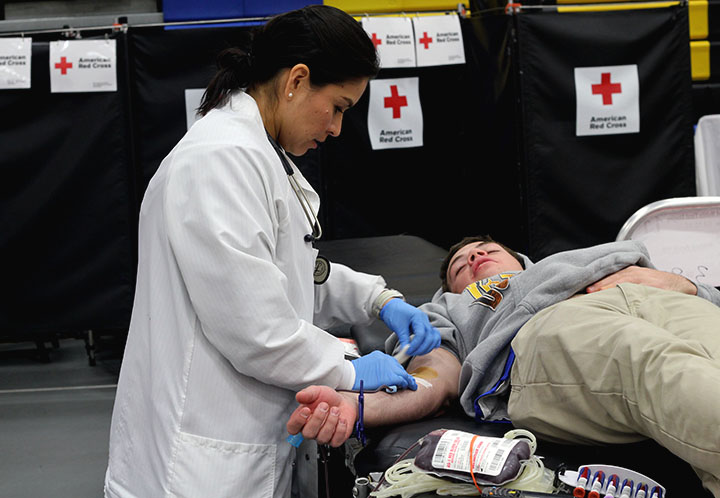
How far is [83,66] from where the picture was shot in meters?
3.25

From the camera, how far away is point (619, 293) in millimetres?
1644

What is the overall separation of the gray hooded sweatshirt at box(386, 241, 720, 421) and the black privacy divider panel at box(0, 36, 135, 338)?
6.22ft

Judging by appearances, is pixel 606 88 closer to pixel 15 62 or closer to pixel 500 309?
pixel 500 309

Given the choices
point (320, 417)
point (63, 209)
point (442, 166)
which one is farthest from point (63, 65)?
point (320, 417)

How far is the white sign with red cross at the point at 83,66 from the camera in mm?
3244

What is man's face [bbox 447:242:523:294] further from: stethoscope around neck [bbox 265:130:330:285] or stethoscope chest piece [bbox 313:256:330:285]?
stethoscope around neck [bbox 265:130:330:285]

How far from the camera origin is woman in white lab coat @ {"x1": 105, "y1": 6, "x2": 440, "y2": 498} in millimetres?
1200

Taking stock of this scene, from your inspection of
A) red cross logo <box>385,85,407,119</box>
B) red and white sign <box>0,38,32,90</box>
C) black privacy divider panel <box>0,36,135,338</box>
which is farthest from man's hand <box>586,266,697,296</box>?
red and white sign <box>0,38,32,90</box>

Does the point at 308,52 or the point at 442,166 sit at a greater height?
the point at 308,52

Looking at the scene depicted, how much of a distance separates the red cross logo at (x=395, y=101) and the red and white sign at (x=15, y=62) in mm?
1617

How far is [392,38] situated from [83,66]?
1374 millimetres

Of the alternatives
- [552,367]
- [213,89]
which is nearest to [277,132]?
[213,89]

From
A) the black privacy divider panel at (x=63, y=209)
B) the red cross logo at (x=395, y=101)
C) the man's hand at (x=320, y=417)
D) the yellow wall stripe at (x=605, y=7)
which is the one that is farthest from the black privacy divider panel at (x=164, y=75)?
the man's hand at (x=320, y=417)

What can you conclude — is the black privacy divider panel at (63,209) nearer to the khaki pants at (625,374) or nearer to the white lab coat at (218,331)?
the white lab coat at (218,331)
